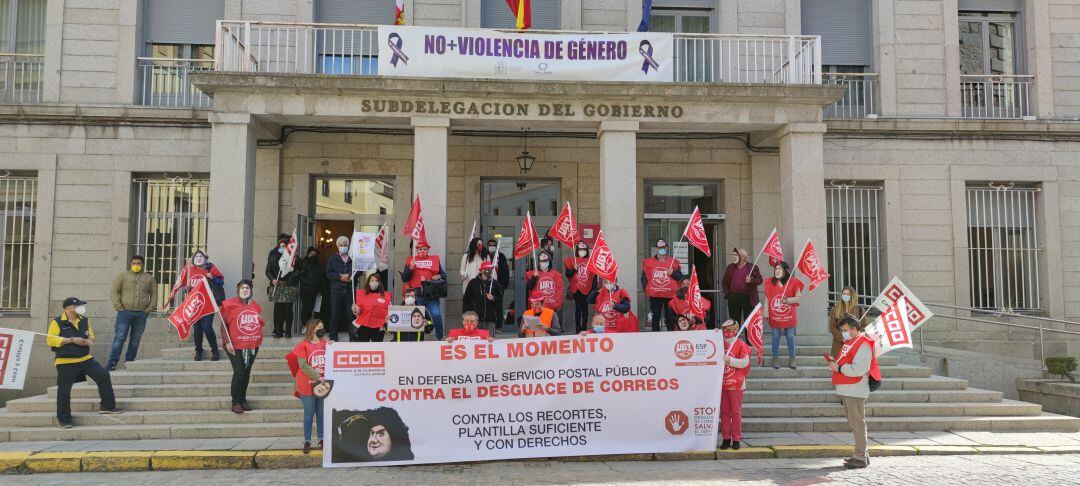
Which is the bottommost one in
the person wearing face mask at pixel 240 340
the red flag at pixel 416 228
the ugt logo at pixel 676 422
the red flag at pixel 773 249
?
the ugt logo at pixel 676 422

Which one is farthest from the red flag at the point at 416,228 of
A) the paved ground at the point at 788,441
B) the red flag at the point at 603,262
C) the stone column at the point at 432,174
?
the paved ground at the point at 788,441

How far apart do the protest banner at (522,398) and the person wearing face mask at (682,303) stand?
227cm

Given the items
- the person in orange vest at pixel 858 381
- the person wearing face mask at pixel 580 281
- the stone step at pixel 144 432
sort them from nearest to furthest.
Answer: the person in orange vest at pixel 858 381 → the stone step at pixel 144 432 → the person wearing face mask at pixel 580 281

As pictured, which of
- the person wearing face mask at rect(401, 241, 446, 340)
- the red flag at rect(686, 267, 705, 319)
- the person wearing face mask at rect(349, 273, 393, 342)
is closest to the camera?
the person wearing face mask at rect(349, 273, 393, 342)

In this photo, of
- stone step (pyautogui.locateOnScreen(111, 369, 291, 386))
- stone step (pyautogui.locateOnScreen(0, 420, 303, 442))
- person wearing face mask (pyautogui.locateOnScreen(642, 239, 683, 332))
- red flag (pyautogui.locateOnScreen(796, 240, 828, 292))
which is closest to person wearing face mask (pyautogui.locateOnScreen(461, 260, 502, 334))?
person wearing face mask (pyautogui.locateOnScreen(642, 239, 683, 332))

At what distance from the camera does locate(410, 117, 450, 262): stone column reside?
12.2m

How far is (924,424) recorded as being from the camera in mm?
10000

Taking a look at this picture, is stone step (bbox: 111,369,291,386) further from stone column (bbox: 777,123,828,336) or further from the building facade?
stone column (bbox: 777,123,828,336)

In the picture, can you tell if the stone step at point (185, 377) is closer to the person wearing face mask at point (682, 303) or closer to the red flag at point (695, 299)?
the person wearing face mask at point (682, 303)

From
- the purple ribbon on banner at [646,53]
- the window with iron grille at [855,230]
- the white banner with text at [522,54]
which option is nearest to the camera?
the white banner with text at [522,54]

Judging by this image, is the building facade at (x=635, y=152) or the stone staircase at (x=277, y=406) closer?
the stone staircase at (x=277, y=406)

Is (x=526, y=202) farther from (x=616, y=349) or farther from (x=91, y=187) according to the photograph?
(x=91, y=187)

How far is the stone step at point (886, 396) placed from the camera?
1041 centimetres

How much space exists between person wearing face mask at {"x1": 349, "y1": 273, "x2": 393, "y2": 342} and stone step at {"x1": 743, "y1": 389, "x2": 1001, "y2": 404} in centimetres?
542
